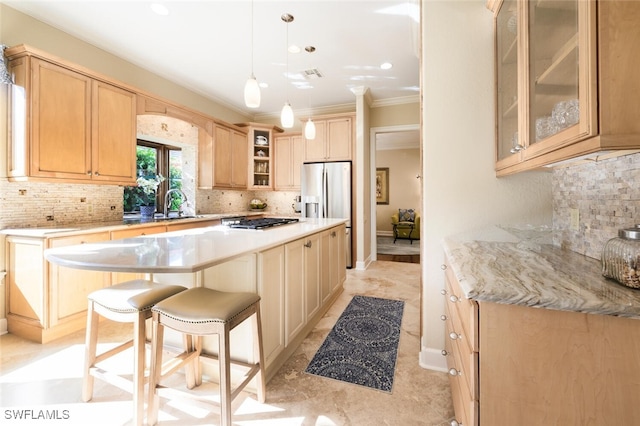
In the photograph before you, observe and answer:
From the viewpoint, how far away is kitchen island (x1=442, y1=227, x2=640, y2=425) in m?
0.75

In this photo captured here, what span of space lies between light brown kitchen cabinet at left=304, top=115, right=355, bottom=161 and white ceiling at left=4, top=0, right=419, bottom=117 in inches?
23.3

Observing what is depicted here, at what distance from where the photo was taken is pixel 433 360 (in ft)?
6.25

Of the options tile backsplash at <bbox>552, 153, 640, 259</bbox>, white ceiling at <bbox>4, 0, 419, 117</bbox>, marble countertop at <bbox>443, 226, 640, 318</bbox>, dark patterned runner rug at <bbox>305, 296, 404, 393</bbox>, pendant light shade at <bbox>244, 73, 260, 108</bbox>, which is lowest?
dark patterned runner rug at <bbox>305, 296, 404, 393</bbox>

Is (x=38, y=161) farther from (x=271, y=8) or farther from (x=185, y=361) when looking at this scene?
(x=271, y=8)

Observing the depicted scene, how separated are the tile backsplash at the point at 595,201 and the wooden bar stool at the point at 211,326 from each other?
1.67 m

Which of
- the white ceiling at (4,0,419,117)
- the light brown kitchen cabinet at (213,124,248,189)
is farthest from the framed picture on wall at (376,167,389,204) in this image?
the light brown kitchen cabinet at (213,124,248,189)

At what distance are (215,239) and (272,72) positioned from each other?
296cm

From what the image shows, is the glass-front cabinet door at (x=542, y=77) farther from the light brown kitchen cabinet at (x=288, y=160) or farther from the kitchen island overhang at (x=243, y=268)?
the light brown kitchen cabinet at (x=288, y=160)

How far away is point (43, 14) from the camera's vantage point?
2.57m

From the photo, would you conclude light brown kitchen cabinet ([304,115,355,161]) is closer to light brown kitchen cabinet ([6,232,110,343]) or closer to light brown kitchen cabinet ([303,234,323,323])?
light brown kitchen cabinet ([303,234,323,323])

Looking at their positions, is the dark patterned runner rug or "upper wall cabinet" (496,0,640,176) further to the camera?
the dark patterned runner rug

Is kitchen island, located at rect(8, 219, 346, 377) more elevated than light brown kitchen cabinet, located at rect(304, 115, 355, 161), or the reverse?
light brown kitchen cabinet, located at rect(304, 115, 355, 161)

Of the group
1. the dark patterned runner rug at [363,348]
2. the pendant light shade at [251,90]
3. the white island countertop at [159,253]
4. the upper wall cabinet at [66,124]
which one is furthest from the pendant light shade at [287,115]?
the dark patterned runner rug at [363,348]

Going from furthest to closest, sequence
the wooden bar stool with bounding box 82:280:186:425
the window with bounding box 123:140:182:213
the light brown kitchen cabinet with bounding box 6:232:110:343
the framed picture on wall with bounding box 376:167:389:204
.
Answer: the framed picture on wall with bounding box 376:167:389:204
the window with bounding box 123:140:182:213
the light brown kitchen cabinet with bounding box 6:232:110:343
the wooden bar stool with bounding box 82:280:186:425
